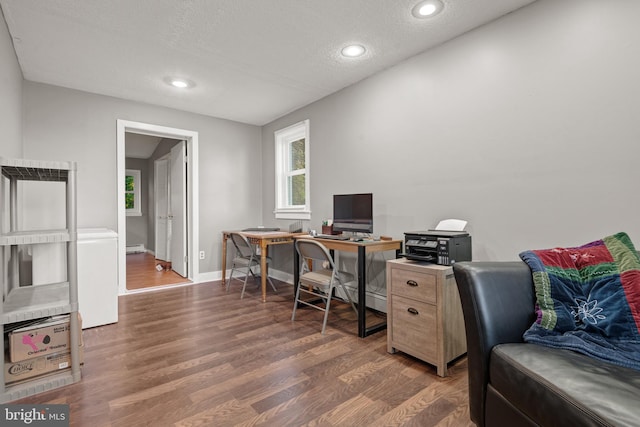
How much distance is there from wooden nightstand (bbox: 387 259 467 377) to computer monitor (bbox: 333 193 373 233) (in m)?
0.69

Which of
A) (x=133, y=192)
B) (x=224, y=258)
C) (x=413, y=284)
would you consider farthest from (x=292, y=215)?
(x=133, y=192)

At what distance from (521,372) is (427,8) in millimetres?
2213

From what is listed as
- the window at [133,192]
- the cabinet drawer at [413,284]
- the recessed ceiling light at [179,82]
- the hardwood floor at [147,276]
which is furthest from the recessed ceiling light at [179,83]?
the window at [133,192]

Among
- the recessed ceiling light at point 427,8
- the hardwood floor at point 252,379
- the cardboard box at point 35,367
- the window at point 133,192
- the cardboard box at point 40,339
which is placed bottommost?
the hardwood floor at point 252,379

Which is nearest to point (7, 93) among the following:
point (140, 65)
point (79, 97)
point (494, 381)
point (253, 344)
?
point (140, 65)

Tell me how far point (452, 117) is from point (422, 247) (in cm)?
112

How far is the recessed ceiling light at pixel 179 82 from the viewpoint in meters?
3.24

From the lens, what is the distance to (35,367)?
1.79 metres

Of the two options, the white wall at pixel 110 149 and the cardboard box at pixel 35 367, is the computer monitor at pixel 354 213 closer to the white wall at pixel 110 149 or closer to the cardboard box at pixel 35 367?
the white wall at pixel 110 149

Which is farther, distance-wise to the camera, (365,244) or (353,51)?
(353,51)

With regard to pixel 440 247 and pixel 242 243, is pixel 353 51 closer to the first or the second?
pixel 440 247

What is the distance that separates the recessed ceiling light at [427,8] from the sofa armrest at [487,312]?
175 centimetres

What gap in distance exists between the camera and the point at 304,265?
295cm

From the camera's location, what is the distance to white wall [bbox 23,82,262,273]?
3.31 meters
